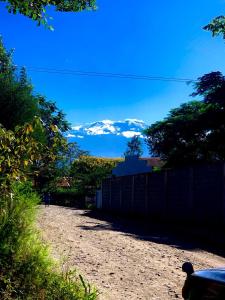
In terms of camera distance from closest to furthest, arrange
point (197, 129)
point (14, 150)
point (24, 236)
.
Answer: point (14, 150), point (24, 236), point (197, 129)

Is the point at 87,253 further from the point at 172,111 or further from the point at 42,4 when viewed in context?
the point at 172,111

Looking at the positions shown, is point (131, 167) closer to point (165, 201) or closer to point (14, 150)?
point (165, 201)

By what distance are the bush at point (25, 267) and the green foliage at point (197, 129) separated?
71.4 ft

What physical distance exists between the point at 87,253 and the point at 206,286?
6856 millimetres

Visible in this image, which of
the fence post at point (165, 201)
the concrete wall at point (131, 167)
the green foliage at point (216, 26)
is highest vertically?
the green foliage at point (216, 26)

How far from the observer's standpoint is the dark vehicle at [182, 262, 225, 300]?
3.58m

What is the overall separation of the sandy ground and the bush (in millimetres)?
887

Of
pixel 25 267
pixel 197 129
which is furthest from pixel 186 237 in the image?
pixel 197 129

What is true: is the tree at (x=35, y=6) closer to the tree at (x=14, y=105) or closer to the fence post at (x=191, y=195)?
the tree at (x=14, y=105)

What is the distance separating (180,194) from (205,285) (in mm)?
16267

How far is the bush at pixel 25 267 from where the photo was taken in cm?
587

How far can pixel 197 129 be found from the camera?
3300 centimetres

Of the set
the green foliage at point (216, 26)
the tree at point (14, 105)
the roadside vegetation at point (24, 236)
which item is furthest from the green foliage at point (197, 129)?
the roadside vegetation at point (24, 236)

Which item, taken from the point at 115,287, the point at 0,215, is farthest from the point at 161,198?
the point at 0,215
